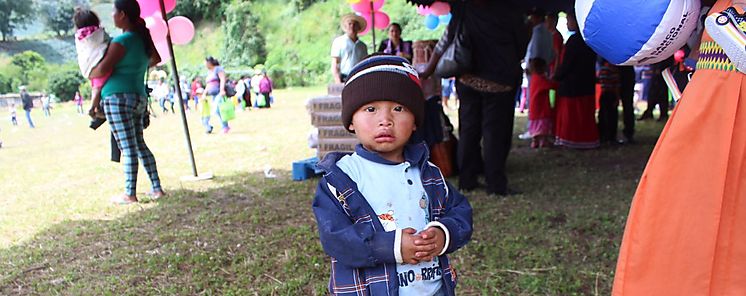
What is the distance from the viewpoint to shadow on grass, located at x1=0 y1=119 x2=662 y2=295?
2867 mm

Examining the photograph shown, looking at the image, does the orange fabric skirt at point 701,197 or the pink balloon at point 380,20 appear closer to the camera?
the orange fabric skirt at point 701,197

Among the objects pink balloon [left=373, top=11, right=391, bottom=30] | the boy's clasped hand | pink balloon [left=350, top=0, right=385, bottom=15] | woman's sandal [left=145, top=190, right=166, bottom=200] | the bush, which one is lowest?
the bush

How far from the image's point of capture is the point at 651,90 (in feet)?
29.7

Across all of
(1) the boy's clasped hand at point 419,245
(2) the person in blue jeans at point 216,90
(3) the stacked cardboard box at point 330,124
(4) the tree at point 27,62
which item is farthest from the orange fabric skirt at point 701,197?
(4) the tree at point 27,62

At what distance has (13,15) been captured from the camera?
32.5 metres

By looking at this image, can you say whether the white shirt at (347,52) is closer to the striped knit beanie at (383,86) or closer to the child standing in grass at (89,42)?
the child standing in grass at (89,42)

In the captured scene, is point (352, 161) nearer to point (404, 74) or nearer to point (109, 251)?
A: point (404, 74)

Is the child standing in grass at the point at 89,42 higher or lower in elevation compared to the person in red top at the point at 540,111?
higher

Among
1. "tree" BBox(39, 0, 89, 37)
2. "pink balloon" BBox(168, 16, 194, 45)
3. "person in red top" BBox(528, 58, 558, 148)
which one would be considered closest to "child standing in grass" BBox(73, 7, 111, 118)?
"pink balloon" BBox(168, 16, 194, 45)

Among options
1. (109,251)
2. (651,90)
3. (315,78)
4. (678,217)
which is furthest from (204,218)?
(315,78)

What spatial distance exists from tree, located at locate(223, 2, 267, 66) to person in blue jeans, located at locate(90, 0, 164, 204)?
33036 mm

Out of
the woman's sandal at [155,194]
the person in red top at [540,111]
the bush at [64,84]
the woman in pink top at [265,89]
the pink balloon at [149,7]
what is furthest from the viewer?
the bush at [64,84]

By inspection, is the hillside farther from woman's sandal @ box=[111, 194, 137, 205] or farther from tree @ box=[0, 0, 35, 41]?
woman's sandal @ box=[111, 194, 137, 205]

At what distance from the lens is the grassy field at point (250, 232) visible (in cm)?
290
